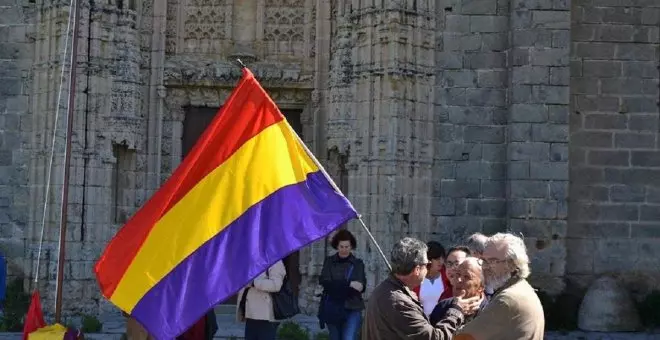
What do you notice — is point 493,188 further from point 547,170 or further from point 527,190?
point 547,170

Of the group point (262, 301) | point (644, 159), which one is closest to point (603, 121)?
point (644, 159)

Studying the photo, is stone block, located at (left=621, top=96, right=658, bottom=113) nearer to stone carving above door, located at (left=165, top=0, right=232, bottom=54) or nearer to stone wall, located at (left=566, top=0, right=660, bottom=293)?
stone wall, located at (left=566, top=0, right=660, bottom=293)

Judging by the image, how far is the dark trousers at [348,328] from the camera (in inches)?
375

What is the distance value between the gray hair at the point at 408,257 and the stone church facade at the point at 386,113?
711 centimetres

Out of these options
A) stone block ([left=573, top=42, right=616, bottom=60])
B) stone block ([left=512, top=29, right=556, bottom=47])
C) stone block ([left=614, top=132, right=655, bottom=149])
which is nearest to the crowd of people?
stone block ([left=512, top=29, right=556, bottom=47])

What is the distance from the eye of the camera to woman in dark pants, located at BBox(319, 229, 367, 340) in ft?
30.7

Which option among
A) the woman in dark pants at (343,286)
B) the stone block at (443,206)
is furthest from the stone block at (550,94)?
the woman in dark pants at (343,286)

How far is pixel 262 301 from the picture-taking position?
8859 millimetres

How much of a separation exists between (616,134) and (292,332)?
537 cm

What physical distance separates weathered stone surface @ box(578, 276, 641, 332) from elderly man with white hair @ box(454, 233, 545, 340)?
828cm

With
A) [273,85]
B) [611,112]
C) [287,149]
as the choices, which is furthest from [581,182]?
[287,149]

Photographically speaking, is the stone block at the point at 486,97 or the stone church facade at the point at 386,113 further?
the stone block at the point at 486,97

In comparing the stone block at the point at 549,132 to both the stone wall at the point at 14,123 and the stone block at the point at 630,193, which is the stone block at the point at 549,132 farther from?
the stone wall at the point at 14,123

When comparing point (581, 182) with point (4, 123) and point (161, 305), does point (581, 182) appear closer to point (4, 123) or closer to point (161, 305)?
point (4, 123)
